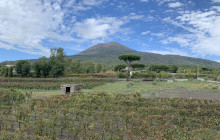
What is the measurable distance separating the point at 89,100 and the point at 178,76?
41.6 metres

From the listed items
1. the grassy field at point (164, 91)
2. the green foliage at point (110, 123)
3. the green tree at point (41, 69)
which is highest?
the green tree at point (41, 69)

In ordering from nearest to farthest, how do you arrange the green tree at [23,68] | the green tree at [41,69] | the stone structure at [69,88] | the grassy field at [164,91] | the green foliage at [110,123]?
the green foliage at [110,123], the grassy field at [164,91], the stone structure at [69,88], the green tree at [41,69], the green tree at [23,68]

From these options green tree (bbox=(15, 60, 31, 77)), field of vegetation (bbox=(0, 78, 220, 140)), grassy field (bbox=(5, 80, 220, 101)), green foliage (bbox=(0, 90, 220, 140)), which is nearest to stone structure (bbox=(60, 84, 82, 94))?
grassy field (bbox=(5, 80, 220, 101))

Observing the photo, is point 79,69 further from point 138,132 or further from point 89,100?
point 138,132

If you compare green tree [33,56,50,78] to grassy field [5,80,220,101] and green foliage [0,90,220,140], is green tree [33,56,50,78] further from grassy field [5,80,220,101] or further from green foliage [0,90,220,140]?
green foliage [0,90,220,140]

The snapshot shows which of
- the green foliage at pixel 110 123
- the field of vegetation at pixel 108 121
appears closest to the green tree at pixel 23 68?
the field of vegetation at pixel 108 121

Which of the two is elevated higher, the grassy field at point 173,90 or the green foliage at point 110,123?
the green foliage at point 110,123

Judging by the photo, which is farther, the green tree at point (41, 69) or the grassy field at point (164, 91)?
the green tree at point (41, 69)

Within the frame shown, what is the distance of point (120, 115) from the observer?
25.9 ft

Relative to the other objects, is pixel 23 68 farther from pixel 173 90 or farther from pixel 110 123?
pixel 110 123

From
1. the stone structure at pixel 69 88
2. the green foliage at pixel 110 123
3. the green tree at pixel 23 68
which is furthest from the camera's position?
the green tree at pixel 23 68

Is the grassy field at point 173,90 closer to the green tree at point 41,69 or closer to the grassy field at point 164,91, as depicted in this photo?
the grassy field at point 164,91

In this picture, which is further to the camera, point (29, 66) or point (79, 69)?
point (79, 69)

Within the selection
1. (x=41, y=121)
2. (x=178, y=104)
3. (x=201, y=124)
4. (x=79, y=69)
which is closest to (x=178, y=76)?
(x=79, y=69)
